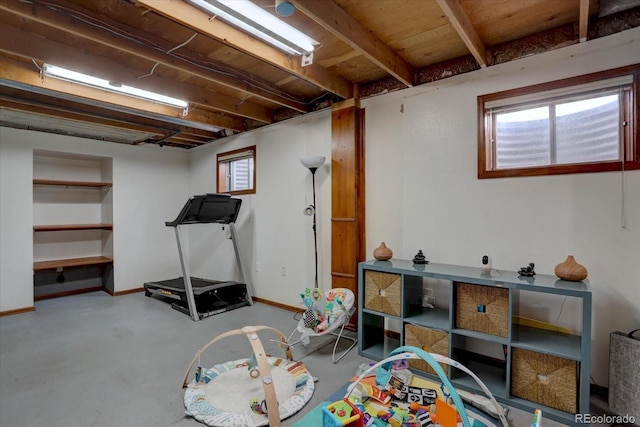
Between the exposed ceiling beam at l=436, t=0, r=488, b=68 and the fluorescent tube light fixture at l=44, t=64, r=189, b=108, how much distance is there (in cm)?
273

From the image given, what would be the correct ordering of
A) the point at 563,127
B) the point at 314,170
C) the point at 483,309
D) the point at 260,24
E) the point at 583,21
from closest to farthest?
1. the point at 583,21
2. the point at 260,24
3. the point at 483,309
4. the point at 563,127
5. the point at 314,170

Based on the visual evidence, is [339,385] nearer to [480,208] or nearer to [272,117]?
[480,208]

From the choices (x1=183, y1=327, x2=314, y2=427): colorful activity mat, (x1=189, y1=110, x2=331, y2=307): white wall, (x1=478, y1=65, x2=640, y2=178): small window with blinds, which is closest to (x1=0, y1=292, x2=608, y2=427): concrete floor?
(x1=183, y1=327, x2=314, y2=427): colorful activity mat

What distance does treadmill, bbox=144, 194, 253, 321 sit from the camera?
3859 millimetres

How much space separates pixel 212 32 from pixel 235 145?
2.81m

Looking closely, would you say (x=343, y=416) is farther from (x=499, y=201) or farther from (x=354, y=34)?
(x=354, y=34)

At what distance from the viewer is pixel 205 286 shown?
4.28 metres

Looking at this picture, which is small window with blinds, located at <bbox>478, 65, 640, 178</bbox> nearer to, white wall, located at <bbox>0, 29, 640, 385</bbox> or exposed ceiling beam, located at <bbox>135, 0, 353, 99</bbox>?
white wall, located at <bbox>0, 29, 640, 385</bbox>

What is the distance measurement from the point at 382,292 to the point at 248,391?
1287mm

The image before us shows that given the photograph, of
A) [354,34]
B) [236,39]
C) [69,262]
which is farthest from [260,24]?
[69,262]

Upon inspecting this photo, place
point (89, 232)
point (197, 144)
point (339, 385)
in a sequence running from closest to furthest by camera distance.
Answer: point (339, 385) < point (89, 232) < point (197, 144)

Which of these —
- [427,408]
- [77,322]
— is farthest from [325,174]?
[77,322]

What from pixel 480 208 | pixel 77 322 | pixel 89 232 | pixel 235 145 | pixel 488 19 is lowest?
pixel 77 322

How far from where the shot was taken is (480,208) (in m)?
2.60
